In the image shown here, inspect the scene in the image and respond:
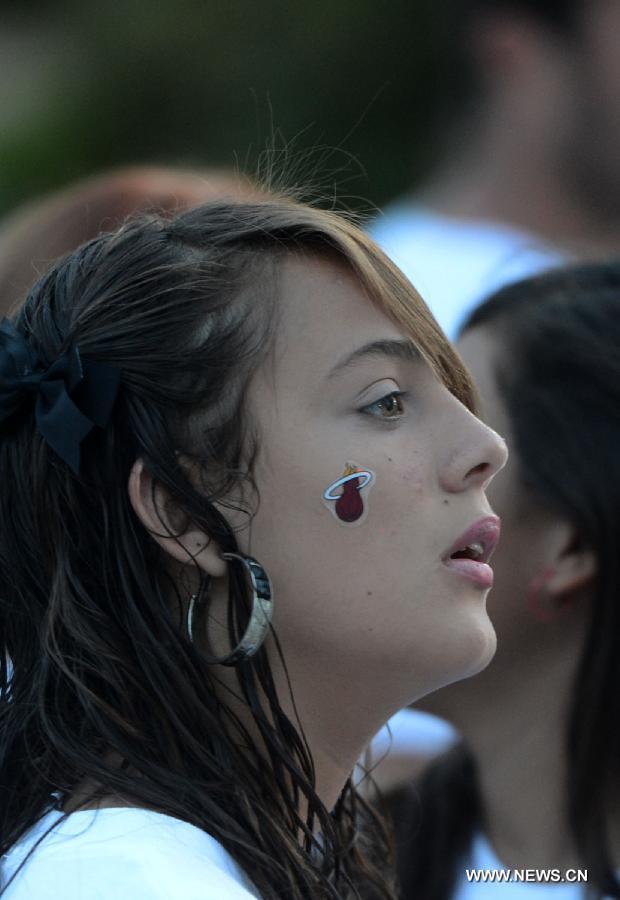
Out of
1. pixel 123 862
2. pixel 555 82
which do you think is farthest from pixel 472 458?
pixel 555 82

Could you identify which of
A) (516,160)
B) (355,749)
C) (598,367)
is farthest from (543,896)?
(516,160)

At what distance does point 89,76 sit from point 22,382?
618cm

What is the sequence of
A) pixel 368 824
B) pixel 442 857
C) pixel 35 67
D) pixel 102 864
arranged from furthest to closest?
pixel 35 67, pixel 442 857, pixel 368 824, pixel 102 864

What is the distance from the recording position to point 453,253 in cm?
491

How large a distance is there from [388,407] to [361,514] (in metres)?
0.19

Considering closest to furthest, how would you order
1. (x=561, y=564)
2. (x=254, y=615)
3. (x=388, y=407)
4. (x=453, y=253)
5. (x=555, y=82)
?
1. (x=254, y=615)
2. (x=388, y=407)
3. (x=561, y=564)
4. (x=453, y=253)
5. (x=555, y=82)

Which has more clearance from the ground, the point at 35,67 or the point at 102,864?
the point at 35,67

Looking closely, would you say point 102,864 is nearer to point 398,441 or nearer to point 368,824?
point 398,441

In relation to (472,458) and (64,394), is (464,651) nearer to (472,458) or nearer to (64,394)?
(472,458)

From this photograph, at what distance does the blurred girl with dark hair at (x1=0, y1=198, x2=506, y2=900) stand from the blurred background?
555 cm

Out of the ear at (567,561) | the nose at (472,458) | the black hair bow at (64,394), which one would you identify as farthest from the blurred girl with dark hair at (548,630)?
the black hair bow at (64,394)

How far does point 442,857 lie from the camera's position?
3039mm

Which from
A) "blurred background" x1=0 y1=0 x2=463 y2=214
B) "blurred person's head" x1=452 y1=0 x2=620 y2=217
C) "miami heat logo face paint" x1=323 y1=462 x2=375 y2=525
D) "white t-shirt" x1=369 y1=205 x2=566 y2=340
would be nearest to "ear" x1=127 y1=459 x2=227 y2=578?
"miami heat logo face paint" x1=323 y1=462 x2=375 y2=525

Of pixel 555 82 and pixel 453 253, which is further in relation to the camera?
pixel 555 82
